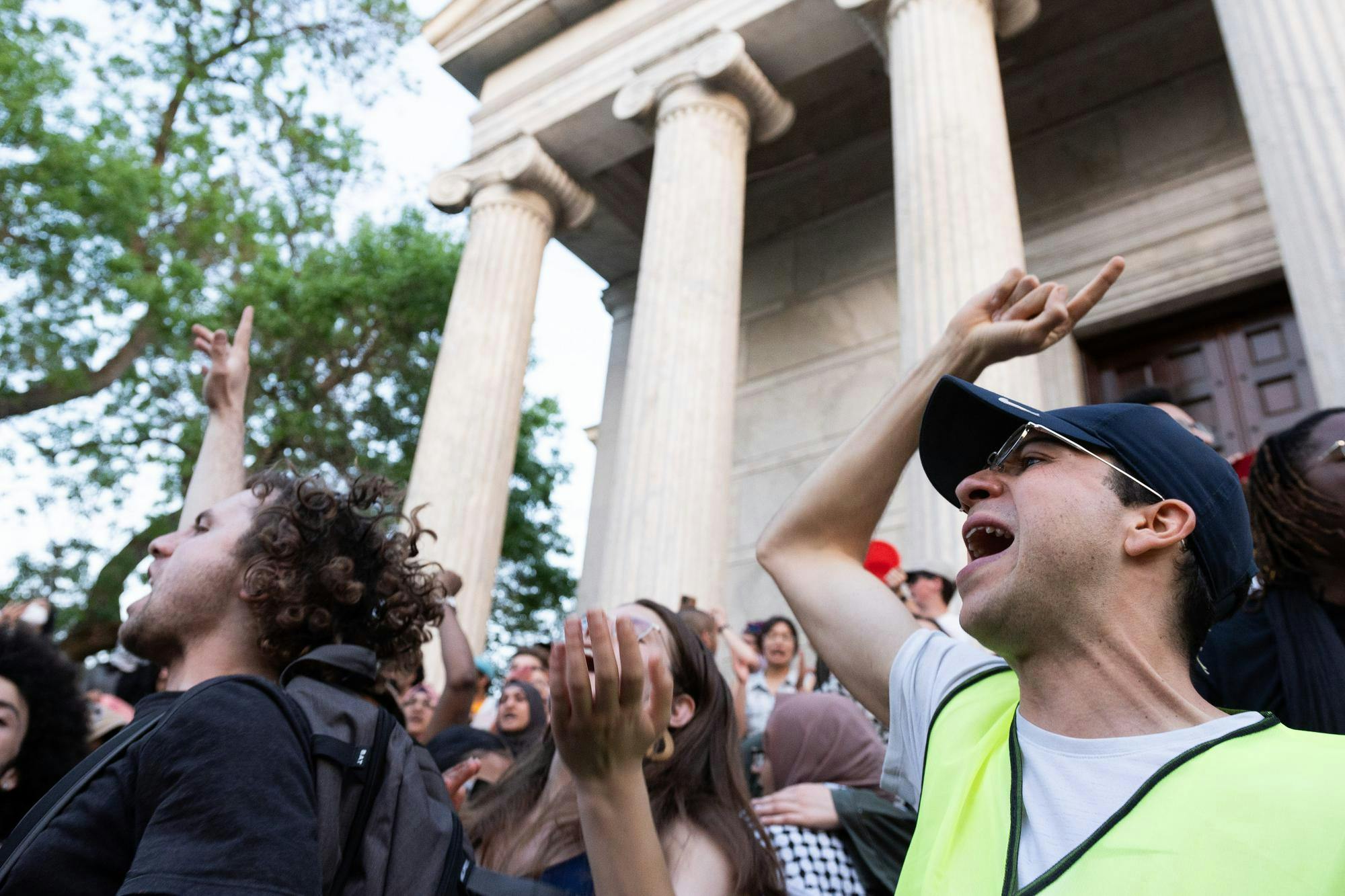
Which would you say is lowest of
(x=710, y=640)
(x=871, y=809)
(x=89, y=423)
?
(x=871, y=809)

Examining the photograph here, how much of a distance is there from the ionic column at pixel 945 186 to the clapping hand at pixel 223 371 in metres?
4.86

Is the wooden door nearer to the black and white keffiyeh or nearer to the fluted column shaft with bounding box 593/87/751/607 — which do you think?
the fluted column shaft with bounding box 593/87/751/607

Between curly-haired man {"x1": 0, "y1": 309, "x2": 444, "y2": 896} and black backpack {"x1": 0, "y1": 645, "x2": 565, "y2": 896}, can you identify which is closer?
curly-haired man {"x1": 0, "y1": 309, "x2": 444, "y2": 896}

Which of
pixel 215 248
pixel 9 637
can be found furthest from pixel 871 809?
pixel 215 248

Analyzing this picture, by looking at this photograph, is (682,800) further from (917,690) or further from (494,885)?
(917,690)

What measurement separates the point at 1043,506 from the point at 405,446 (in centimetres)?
1890

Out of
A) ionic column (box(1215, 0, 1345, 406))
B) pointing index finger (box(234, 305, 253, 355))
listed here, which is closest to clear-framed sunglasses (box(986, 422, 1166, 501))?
pointing index finger (box(234, 305, 253, 355))

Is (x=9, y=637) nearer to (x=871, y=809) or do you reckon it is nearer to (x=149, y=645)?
(x=149, y=645)

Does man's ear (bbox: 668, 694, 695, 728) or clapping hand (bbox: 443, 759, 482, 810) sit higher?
man's ear (bbox: 668, 694, 695, 728)

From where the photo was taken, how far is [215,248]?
63.1 feet

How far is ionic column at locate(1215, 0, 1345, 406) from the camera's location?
6188 mm

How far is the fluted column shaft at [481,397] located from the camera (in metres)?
10.9

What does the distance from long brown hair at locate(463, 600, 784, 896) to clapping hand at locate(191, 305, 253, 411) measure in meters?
1.85

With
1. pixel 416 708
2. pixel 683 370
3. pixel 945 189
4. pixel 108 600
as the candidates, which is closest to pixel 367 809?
pixel 416 708
